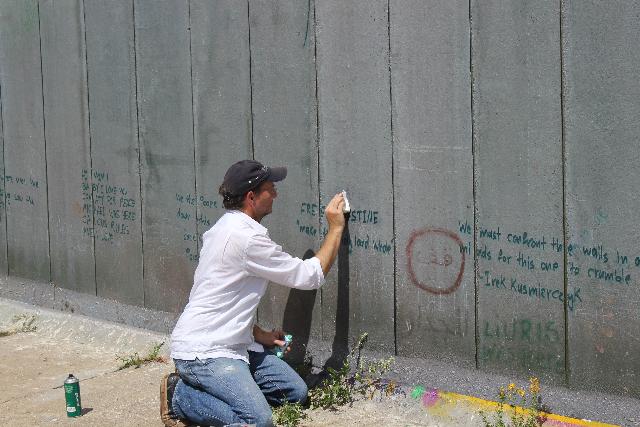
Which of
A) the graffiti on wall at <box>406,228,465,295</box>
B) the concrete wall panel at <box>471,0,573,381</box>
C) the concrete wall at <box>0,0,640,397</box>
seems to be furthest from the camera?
the graffiti on wall at <box>406,228,465,295</box>

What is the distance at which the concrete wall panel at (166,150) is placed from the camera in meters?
7.16

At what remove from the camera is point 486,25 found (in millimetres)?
5406

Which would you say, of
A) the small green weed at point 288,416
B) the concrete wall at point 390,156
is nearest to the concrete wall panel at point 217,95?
the concrete wall at point 390,156

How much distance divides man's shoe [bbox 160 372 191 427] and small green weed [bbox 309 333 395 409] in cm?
77

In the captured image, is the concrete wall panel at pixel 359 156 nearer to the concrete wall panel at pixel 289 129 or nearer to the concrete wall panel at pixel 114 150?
the concrete wall panel at pixel 289 129

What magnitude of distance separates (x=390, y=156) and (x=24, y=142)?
3960mm

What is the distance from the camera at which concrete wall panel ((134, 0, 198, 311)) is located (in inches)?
282

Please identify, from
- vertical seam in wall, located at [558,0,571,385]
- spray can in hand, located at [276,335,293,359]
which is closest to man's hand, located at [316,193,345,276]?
spray can in hand, located at [276,335,293,359]

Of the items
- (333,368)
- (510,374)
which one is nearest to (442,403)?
(510,374)

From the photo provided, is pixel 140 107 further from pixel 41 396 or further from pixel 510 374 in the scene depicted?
pixel 510 374

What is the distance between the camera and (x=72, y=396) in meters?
6.03

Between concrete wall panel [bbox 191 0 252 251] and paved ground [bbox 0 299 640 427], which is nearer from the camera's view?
paved ground [bbox 0 299 640 427]

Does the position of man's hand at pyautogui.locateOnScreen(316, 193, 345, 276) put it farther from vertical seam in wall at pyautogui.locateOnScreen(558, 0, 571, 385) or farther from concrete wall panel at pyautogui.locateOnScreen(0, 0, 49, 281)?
concrete wall panel at pyautogui.locateOnScreen(0, 0, 49, 281)

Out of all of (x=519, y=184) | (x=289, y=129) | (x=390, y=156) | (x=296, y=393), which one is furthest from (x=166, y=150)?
(x=519, y=184)
